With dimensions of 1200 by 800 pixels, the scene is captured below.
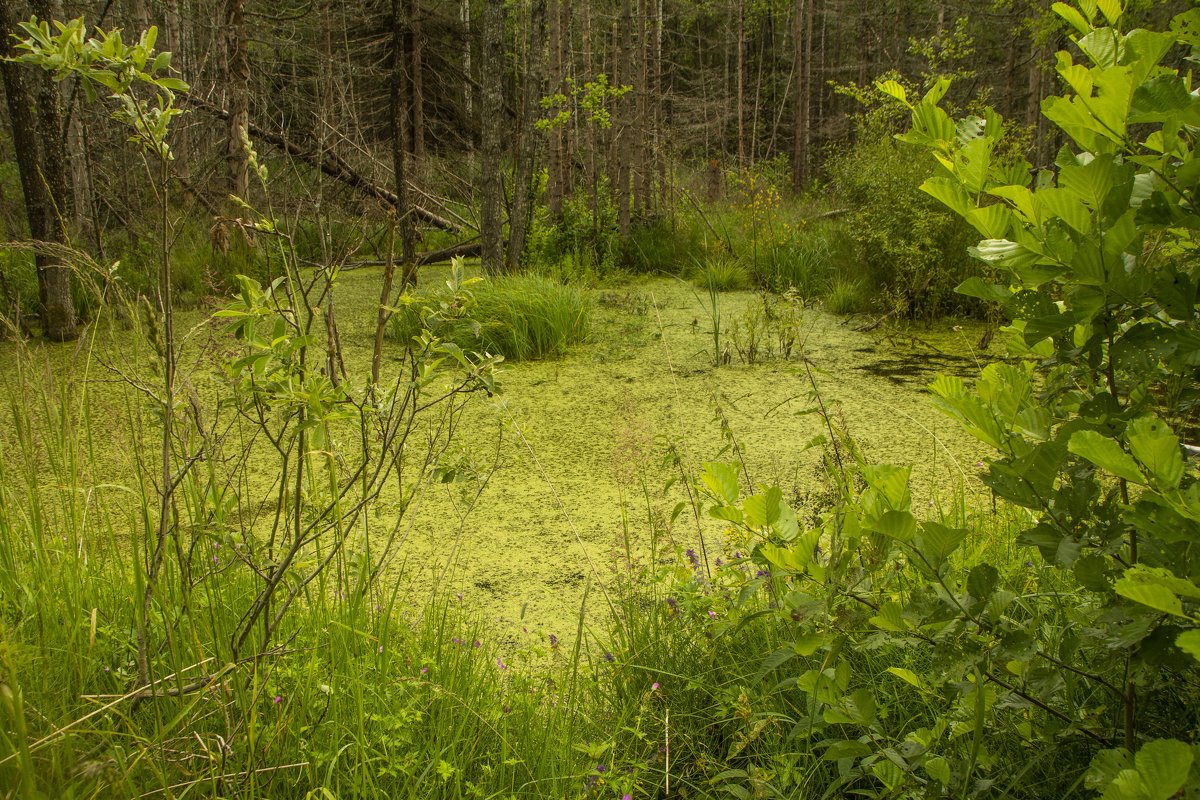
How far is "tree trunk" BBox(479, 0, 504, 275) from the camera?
470 cm

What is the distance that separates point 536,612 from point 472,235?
18.9 ft

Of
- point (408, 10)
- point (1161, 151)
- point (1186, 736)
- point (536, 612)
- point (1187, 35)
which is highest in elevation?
point (408, 10)

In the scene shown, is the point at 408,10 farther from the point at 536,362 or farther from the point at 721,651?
the point at 721,651

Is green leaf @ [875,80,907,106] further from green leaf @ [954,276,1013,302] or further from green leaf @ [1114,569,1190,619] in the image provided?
green leaf @ [1114,569,1190,619]

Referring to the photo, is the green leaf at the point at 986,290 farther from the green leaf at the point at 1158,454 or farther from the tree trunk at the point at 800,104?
the tree trunk at the point at 800,104

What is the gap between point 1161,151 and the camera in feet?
2.62

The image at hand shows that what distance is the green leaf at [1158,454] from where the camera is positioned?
64 centimetres

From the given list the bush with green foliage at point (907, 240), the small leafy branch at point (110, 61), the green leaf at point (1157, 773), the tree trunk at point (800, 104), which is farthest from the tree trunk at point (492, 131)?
the tree trunk at point (800, 104)

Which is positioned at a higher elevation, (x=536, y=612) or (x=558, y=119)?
(x=558, y=119)

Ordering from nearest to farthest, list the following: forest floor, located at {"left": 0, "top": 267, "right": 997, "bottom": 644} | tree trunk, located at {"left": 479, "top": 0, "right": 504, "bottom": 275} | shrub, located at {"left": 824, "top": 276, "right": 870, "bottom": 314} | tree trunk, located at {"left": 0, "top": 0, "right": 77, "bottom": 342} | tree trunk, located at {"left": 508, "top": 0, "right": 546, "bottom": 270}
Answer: forest floor, located at {"left": 0, "top": 267, "right": 997, "bottom": 644}
tree trunk, located at {"left": 0, "top": 0, "right": 77, "bottom": 342}
tree trunk, located at {"left": 479, "top": 0, "right": 504, "bottom": 275}
tree trunk, located at {"left": 508, "top": 0, "right": 546, "bottom": 270}
shrub, located at {"left": 824, "top": 276, "right": 870, "bottom": 314}

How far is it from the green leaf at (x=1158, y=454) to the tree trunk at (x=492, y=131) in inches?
178

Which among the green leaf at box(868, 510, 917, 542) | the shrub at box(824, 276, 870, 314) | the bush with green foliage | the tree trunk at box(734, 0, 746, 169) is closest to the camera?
the green leaf at box(868, 510, 917, 542)

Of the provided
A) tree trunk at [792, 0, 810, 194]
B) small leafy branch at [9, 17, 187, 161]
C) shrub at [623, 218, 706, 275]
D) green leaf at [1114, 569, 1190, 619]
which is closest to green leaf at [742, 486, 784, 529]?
green leaf at [1114, 569, 1190, 619]

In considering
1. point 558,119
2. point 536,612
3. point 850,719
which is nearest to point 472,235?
point 558,119
